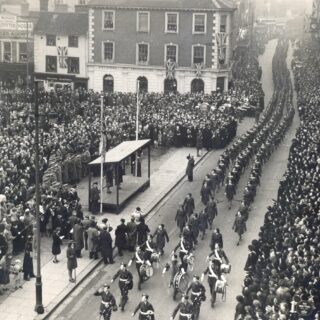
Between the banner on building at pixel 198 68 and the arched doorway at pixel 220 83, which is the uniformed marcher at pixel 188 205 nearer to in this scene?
the banner on building at pixel 198 68

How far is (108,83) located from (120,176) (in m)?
31.4

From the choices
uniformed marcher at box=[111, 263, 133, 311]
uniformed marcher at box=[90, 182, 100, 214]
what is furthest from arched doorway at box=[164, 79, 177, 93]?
uniformed marcher at box=[111, 263, 133, 311]

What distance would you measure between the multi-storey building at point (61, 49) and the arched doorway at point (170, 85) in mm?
7653

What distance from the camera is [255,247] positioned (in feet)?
77.0

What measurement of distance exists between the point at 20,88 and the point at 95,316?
39259 mm

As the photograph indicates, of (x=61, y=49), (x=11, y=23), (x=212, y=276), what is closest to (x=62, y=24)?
(x=61, y=49)

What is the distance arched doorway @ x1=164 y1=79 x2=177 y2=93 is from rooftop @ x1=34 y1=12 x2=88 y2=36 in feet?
29.7

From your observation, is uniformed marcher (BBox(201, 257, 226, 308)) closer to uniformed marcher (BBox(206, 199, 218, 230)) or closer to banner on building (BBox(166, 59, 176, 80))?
uniformed marcher (BBox(206, 199, 218, 230))

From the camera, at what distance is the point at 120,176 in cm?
3353

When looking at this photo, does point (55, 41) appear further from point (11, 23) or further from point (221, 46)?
point (221, 46)

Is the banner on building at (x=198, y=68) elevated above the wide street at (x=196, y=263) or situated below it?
above

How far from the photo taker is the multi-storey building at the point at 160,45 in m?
60.2

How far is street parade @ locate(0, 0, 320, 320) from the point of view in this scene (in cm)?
2166

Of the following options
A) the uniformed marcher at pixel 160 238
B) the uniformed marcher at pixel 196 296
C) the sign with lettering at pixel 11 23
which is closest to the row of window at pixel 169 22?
the sign with lettering at pixel 11 23
